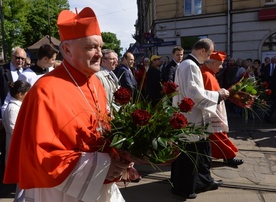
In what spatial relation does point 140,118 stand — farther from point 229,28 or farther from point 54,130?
point 229,28

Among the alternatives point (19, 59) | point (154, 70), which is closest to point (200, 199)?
point (19, 59)

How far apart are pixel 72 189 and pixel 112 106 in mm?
551

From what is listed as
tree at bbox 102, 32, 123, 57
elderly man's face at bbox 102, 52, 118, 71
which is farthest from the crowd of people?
tree at bbox 102, 32, 123, 57

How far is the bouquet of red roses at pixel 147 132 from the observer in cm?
175

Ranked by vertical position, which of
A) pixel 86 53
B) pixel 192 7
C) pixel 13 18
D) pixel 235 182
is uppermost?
pixel 13 18

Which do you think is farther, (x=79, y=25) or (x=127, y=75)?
(x=127, y=75)

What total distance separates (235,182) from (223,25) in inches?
560

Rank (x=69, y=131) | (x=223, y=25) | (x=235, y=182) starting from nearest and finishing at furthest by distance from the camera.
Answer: (x=69, y=131) → (x=235, y=182) → (x=223, y=25)

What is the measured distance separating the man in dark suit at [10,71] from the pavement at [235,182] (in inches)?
68.2

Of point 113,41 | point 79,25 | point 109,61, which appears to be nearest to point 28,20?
point 109,61

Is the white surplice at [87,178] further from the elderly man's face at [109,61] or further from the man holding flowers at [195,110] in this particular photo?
the elderly man's face at [109,61]

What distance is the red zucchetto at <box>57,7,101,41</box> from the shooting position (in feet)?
6.40

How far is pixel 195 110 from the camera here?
3.98 m

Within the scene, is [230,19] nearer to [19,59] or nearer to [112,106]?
[19,59]
